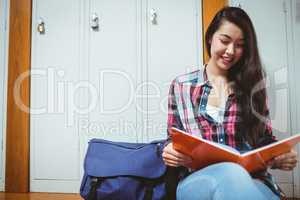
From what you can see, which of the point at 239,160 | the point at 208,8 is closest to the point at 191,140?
the point at 239,160

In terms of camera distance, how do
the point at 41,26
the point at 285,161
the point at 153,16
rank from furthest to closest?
the point at 41,26
the point at 153,16
the point at 285,161

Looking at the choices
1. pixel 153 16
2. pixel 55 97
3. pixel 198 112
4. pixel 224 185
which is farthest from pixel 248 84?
pixel 55 97

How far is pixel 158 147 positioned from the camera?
1.04 meters

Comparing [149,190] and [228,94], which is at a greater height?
[228,94]

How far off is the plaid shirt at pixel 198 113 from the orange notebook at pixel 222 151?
20 centimetres

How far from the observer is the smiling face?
0.97 m

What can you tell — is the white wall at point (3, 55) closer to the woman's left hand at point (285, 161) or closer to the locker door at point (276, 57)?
the locker door at point (276, 57)

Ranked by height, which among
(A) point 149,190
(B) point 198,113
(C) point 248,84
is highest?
(C) point 248,84

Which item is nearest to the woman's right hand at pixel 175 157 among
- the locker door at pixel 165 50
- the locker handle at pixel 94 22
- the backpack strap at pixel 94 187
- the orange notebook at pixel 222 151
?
the orange notebook at pixel 222 151

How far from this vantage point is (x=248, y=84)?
3.29 ft

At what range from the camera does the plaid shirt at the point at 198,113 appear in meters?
→ 0.94

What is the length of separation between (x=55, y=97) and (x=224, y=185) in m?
1.32

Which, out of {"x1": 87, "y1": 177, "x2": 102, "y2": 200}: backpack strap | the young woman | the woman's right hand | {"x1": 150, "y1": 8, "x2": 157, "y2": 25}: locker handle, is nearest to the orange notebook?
the woman's right hand

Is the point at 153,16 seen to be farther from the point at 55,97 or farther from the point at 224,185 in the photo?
the point at 224,185
